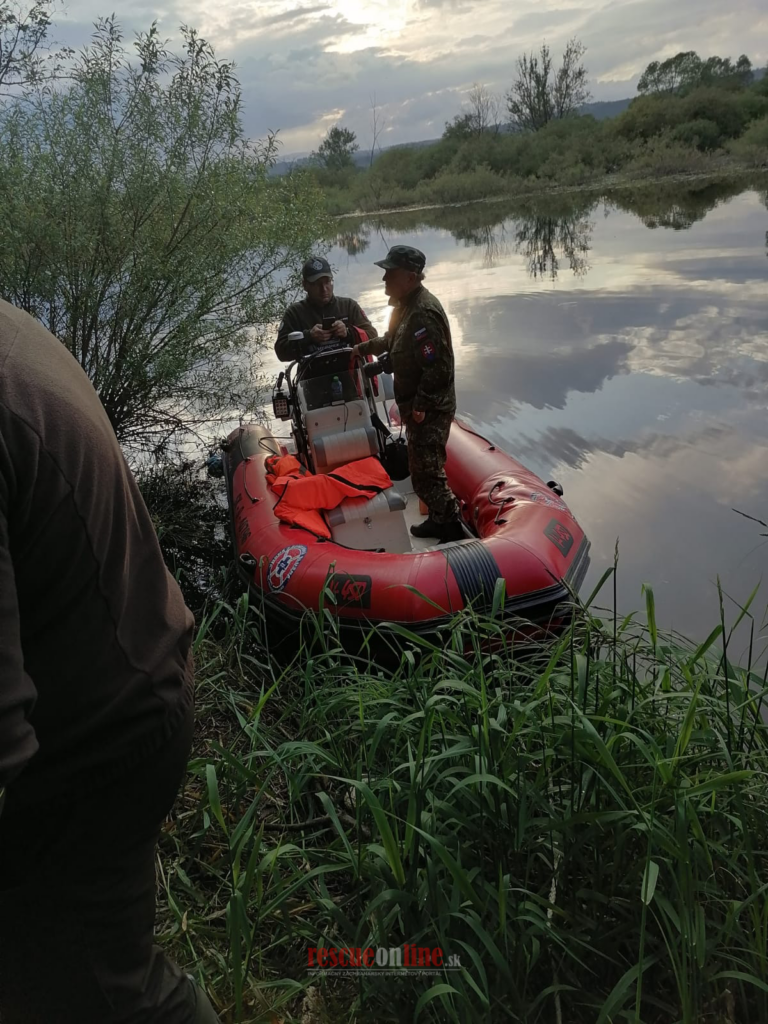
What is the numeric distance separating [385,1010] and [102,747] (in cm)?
91

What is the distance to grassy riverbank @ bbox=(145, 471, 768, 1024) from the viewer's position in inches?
51.5

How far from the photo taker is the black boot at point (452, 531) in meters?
4.09

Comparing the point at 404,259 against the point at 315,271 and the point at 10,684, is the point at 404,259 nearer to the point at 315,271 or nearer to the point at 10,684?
the point at 315,271

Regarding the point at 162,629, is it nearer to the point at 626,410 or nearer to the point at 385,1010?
the point at 385,1010

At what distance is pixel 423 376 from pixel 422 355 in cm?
11

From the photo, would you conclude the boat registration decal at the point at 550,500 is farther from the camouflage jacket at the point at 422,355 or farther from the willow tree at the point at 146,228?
the willow tree at the point at 146,228

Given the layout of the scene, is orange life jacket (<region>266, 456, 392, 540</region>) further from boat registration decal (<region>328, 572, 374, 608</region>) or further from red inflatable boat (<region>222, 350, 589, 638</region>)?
boat registration decal (<region>328, 572, 374, 608</region>)

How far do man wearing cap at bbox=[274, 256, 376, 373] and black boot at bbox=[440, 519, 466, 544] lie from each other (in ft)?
4.60

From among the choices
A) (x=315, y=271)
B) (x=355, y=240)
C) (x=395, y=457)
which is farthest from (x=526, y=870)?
(x=355, y=240)

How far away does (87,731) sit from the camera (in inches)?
35.3

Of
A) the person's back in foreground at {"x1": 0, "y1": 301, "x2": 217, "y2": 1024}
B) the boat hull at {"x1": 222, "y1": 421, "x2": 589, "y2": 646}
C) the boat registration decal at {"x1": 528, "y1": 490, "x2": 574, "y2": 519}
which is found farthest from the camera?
the boat registration decal at {"x1": 528, "y1": 490, "x2": 574, "y2": 519}

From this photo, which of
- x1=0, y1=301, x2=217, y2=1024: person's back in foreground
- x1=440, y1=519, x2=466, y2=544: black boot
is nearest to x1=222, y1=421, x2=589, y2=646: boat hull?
x1=440, y1=519, x2=466, y2=544: black boot

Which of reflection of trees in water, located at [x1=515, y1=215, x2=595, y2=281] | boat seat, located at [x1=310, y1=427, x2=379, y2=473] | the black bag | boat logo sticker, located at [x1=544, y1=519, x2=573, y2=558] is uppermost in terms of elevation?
reflection of trees in water, located at [x1=515, y1=215, x2=595, y2=281]

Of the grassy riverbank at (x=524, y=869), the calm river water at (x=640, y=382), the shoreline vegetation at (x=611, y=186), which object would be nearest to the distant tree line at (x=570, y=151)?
the shoreline vegetation at (x=611, y=186)
